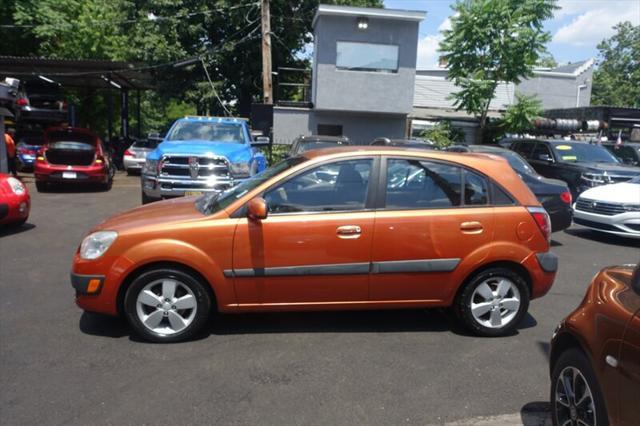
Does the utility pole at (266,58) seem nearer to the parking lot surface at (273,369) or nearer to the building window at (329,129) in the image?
→ the building window at (329,129)

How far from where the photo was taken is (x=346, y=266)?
4.61 m

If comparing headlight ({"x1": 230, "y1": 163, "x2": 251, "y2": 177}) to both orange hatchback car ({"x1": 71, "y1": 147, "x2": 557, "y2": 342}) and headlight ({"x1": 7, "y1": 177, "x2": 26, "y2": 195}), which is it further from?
orange hatchback car ({"x1": 71, "y1": 147, "x2": 557, "y2": 342})

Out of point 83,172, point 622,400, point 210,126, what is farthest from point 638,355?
point 83,172

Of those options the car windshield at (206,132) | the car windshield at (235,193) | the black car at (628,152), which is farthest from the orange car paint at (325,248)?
the black car at (628,152)

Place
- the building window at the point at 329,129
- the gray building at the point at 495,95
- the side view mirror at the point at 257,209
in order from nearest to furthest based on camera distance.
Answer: the side view mirror at the point at 257,209, the building window at the point at 329,129, the gray building at the point at 495,95

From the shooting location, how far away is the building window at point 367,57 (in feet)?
69.9

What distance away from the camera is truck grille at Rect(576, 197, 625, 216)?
9.51 meters

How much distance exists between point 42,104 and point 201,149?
15623 mm

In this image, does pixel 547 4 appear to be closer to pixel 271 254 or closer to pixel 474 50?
pixel 474 50

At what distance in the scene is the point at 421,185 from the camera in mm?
4832

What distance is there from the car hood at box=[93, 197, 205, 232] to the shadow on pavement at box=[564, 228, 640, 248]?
321 inches

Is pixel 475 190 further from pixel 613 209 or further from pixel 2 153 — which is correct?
pixel 2 153

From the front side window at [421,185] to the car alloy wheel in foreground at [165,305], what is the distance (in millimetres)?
1883

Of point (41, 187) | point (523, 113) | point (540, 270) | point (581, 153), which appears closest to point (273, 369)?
point (540, 270)
